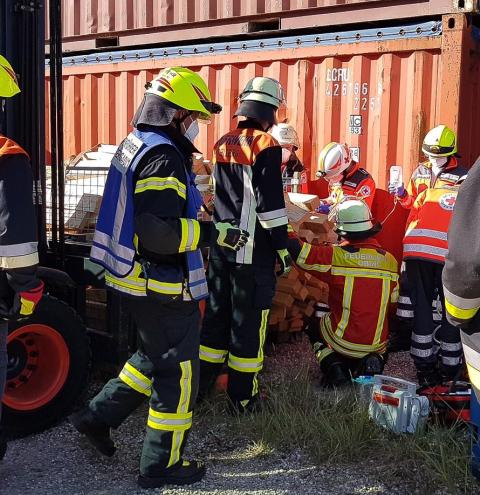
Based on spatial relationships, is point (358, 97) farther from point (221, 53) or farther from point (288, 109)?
point (221, 53)

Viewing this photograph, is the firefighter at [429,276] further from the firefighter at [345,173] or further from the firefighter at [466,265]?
the firefighter at [466,265]

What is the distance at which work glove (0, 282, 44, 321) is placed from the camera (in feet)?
11.2

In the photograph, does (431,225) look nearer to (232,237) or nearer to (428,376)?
(428,376)

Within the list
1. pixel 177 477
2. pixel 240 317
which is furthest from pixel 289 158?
pixel 177 477

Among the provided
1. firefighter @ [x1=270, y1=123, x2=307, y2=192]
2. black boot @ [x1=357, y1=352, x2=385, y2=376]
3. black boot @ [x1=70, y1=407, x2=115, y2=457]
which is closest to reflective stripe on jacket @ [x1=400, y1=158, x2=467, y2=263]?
black boot @ [x1=357, y1=352, x2=385, y2=376]

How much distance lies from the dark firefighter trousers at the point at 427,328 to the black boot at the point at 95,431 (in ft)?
7.85

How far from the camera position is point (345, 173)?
641 cm

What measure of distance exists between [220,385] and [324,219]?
1.72 m

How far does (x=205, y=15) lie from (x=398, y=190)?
9.35ft

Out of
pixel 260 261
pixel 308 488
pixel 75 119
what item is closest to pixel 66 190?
pixel 260 261

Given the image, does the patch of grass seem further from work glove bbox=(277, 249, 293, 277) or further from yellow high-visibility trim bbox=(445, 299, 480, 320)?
yellow high-visibility trim bbox=(445, 299, 480, 320)

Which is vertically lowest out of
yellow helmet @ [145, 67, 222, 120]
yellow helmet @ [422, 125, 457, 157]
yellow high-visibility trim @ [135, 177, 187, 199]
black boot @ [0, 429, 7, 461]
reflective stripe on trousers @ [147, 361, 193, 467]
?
black boot @ [0, 429, 7, 461]

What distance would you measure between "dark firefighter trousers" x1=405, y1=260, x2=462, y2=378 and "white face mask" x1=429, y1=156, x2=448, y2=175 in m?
0.91

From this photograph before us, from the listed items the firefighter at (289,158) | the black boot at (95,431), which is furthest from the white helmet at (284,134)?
the black boot at (95,431)
